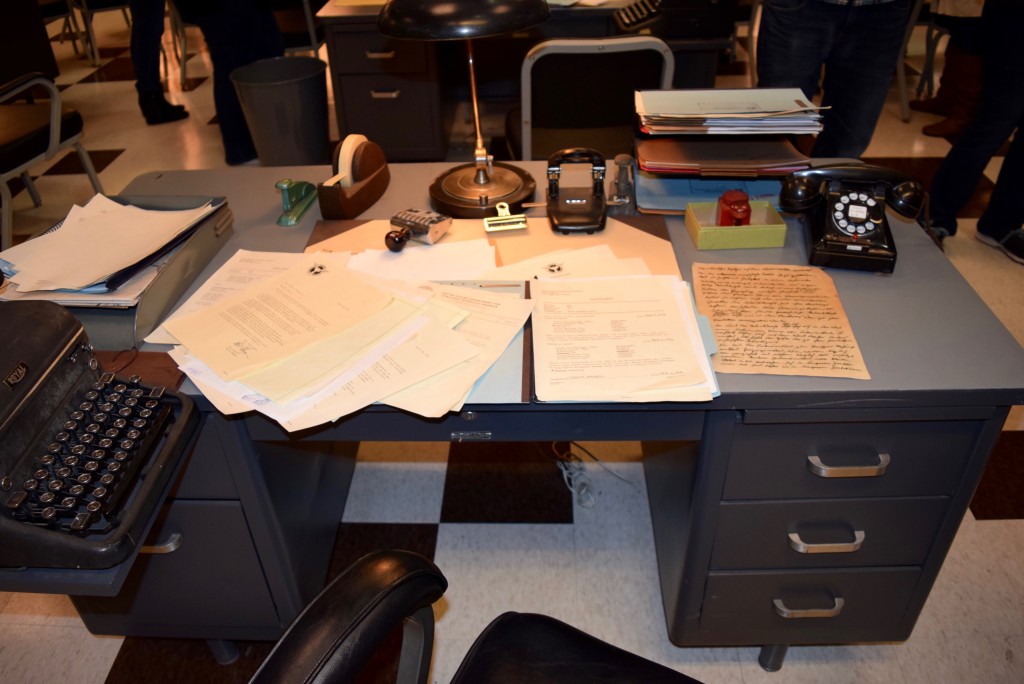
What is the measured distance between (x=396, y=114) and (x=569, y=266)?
1.97 m

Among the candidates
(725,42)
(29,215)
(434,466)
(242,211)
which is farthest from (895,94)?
(29,215)

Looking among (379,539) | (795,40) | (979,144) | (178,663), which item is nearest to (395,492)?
(379,539)

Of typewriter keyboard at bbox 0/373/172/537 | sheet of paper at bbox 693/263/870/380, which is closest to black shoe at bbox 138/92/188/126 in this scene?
typewriter keyboard at bbox 0/373/172/537

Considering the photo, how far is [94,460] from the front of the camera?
2.82 ft

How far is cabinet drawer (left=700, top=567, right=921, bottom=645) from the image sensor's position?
4.17 ft

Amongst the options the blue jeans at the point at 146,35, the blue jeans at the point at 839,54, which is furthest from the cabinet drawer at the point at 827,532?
the blue jeans at the point at 146,35

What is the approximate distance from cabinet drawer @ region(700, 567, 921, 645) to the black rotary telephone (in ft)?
2.12

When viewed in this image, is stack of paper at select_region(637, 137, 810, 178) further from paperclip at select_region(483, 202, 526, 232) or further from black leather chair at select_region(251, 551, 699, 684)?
black leather chair at select_region(251, 551, 699, 684)

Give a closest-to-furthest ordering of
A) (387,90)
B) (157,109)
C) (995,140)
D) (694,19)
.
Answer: (995,140), (694,19), (387,90), (157,109)

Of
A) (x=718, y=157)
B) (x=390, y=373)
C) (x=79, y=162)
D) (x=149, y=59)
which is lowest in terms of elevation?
(x=79, y=162)

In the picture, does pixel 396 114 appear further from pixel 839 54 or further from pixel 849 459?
pixel 849 459

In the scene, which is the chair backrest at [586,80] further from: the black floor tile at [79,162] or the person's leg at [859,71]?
the black floor tile at [79,162]

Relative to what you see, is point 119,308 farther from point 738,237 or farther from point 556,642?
point 738,237

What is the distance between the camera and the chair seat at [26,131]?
92.4 inches
